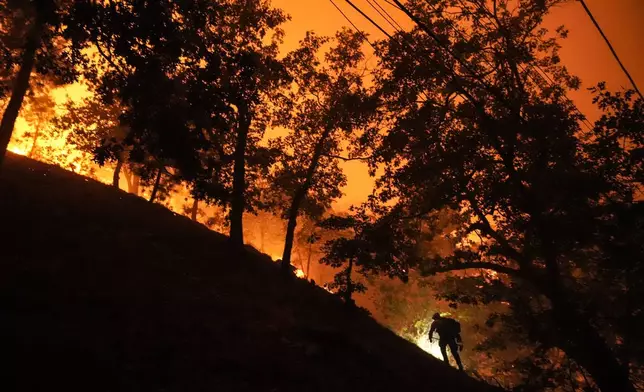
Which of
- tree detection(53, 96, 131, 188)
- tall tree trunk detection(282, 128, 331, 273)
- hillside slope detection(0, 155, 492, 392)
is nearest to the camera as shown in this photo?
hillside slope detection(0, 155, 492, 392)

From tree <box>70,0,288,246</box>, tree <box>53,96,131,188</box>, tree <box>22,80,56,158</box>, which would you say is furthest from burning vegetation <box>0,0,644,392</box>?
tree <box>22,80,56,158</box>

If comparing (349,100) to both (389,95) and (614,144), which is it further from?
(614,144)

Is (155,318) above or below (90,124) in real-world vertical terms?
below

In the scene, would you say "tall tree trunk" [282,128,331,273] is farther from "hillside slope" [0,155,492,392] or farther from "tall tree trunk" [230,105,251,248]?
"tall tree trunk" [230,105,251,248]

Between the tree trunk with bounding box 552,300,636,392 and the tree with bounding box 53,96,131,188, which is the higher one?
the tree with bounding box 53,96,131,188

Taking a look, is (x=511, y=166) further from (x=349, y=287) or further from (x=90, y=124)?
(x=90, y=124)

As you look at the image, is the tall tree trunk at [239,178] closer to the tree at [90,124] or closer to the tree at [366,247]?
the tree at [366,247]

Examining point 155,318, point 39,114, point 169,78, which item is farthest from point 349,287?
point 39,114

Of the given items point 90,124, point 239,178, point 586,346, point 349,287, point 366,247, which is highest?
point 90,124

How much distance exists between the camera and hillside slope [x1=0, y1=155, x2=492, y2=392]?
587 centimetres

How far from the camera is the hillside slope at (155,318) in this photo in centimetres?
587

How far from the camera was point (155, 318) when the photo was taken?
813cm

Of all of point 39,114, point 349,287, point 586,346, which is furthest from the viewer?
point 39,114

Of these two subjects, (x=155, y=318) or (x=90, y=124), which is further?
(x=90, y=124)
